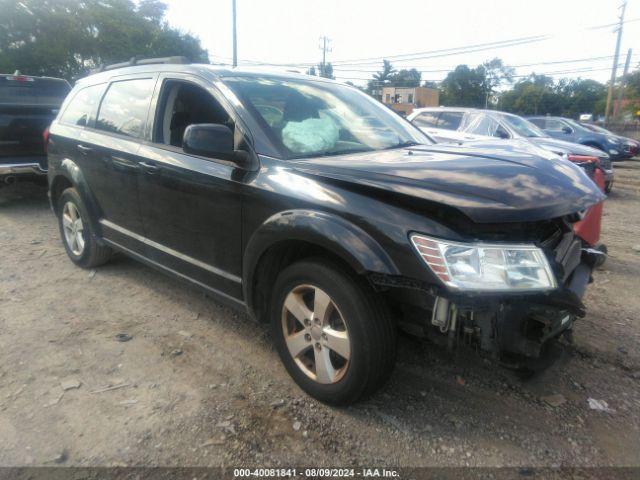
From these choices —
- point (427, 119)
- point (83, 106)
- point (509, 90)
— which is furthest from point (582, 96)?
point (83, 106)

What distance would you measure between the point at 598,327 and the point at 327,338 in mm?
2229

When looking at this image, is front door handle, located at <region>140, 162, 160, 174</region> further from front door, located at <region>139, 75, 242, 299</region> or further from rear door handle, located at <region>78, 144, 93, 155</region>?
rear door handle, located at <region>78, 144, 93, 155</region>

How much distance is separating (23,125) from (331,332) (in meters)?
6.75

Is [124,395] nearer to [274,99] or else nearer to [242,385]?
[242,385]

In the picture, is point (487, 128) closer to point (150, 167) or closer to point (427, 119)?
point (427, 119)

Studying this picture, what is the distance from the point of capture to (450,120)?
9.48 metres

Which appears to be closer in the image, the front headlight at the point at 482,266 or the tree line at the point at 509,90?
the front headlight at the point at 482,266

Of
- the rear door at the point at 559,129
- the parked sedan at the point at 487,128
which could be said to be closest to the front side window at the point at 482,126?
the parked sedan at the point at 487,128

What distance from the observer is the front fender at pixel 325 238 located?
2137 mm

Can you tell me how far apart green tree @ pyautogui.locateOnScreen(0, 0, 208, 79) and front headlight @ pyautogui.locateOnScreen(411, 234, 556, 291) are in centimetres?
2959

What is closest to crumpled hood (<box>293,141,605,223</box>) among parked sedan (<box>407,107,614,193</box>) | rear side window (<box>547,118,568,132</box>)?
parked sedan (<box>407,107,614,193</box>)

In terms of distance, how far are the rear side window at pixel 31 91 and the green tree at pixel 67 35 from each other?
71.1ft

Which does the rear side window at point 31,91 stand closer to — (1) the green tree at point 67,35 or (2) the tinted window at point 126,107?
(2) the tinted window at point 126,107

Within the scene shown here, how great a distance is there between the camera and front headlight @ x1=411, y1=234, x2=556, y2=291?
6.52ft
